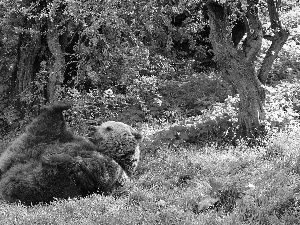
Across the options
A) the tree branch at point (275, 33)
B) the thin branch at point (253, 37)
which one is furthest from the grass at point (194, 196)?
the tree branch at point (275, 33)

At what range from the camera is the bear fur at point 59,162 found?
6391mm

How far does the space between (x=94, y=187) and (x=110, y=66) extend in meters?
6.23

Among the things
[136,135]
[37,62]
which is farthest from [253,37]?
[37,62]

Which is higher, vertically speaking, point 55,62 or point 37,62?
point 55,62

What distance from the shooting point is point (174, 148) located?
9.35 meters

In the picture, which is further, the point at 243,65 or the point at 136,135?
the point at 243,65

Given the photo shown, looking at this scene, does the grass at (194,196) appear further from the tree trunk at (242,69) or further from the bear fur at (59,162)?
the tree trunk at (242,69)

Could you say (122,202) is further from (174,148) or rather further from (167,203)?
(174,148)

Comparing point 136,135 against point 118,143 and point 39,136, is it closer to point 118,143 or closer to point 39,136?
point 118,143

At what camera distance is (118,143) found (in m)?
7.15

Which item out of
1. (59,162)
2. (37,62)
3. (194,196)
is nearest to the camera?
(194,196)

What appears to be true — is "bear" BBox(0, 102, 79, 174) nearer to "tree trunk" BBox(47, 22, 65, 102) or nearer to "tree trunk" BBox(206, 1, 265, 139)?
"tree trunk" BBox(206, 1, 265, 139)

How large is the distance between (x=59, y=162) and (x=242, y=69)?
4.30 metres

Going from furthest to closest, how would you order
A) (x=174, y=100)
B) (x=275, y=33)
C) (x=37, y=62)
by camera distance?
1. (x=37, y=62)
2. (x=174, y=100)
3. (x=275, y=33)
